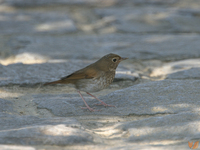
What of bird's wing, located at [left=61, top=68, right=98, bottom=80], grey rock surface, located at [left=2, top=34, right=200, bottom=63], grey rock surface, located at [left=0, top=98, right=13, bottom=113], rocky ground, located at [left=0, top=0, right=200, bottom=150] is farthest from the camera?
grey rock surface, located at [left=2, top=34, right=200, bottom=63]

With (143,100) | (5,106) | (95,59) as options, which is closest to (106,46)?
(95,59)

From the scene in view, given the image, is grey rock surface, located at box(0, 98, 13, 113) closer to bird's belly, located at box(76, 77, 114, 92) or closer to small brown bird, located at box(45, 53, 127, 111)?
small brown bird, located at box(45, 53, 127, 111)

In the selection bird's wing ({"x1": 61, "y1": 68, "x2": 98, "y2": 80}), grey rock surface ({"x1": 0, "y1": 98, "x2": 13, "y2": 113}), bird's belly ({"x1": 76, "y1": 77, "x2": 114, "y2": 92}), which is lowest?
grey rock surface ({"x1": 0, "y1": 98, "x2": 13, "y2": 113})

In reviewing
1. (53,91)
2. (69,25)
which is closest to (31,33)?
(69,25)

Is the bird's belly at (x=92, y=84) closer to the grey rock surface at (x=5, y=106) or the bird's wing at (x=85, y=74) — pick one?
the bird's wing at (x=85, y=74)

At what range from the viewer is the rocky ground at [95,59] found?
7.04 feet

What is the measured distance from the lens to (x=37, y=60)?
4.48 meters

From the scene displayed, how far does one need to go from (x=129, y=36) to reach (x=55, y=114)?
2.96 m

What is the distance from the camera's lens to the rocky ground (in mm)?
2146

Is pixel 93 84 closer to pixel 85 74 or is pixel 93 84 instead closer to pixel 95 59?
pixel 85 74

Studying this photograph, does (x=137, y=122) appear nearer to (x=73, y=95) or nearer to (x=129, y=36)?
(x=73, y=95)

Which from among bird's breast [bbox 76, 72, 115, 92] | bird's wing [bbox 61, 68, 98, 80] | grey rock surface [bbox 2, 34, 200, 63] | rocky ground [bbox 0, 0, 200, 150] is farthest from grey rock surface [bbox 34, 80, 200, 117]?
grey rock surface [bbox 2, 34, 200, 63]

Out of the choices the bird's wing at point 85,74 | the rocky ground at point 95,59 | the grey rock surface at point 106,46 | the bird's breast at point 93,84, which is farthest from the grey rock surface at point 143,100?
the grey rock surface at point 106,46

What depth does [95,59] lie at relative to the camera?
460 cm
